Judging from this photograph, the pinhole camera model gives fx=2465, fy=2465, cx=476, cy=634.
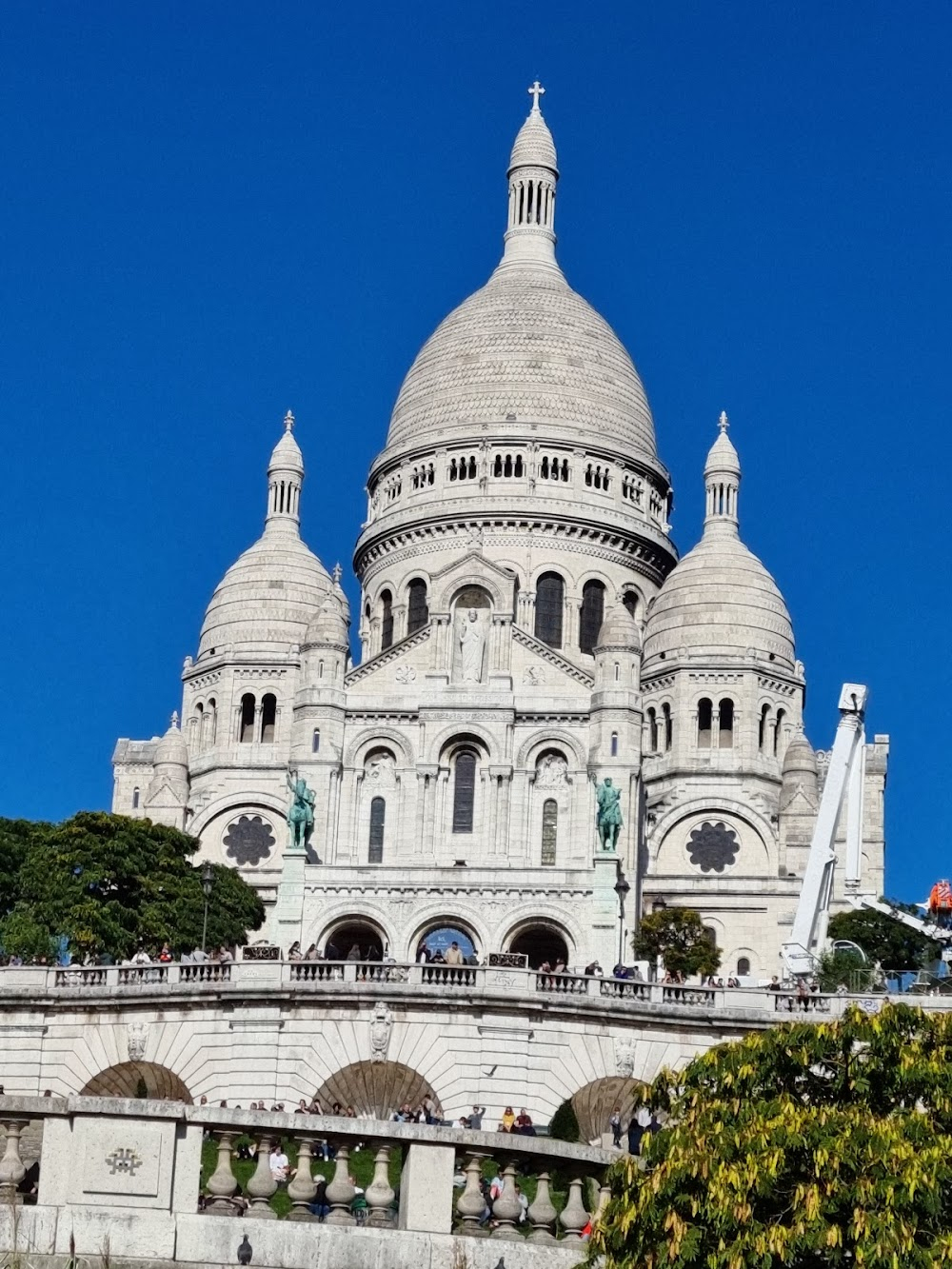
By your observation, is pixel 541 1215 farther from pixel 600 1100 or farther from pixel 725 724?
pixel 725 724

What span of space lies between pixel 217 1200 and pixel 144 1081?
20854mm

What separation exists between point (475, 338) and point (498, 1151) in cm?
8499

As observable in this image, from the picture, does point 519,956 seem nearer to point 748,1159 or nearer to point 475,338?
point 748,1159

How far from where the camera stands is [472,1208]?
22750mm

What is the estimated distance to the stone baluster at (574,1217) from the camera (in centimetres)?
2406

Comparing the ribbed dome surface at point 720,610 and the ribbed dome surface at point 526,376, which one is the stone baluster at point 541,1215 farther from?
the ribbed dome surface at point 526,376

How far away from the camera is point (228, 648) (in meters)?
97.8

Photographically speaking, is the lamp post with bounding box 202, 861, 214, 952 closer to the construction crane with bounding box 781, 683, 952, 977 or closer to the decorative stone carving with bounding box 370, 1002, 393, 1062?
the construction crane with bounding box 781, 683, 952, 977

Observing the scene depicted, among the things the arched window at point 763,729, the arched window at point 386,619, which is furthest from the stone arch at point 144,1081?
the arched window at point 386,619

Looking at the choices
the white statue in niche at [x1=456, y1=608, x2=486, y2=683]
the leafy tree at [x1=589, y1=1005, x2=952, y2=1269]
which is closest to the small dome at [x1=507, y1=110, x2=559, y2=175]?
the white statue in niche at [x1=456, y1=608, x2=486, y2=683]

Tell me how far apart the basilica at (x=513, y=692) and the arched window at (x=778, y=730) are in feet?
0.38

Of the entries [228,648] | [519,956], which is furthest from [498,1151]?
[228,648]

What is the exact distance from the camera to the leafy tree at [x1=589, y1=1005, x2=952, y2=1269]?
885 inches

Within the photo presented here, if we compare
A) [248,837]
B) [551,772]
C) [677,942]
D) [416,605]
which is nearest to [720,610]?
[416,605]
